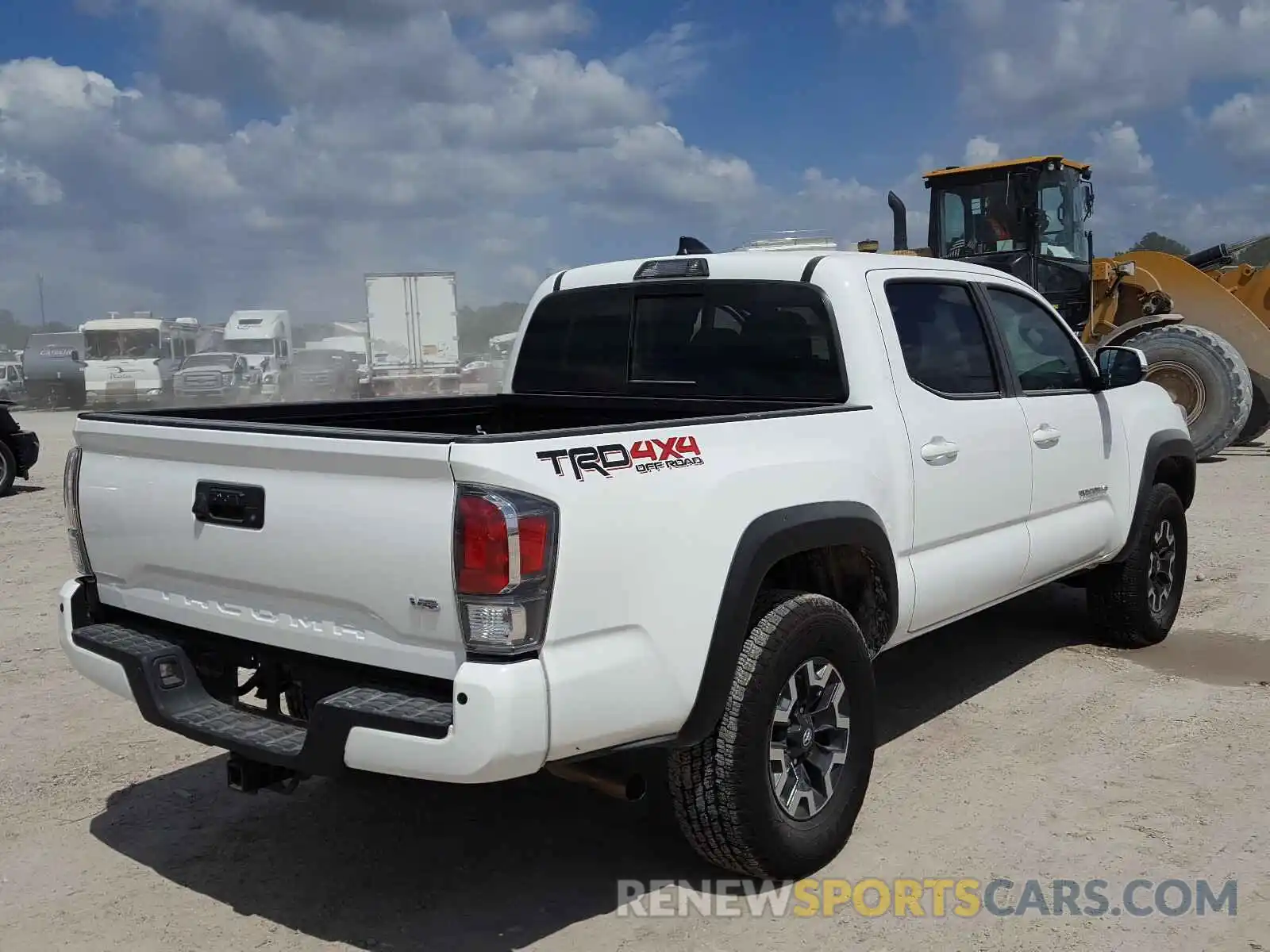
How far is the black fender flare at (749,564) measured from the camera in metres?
3.11

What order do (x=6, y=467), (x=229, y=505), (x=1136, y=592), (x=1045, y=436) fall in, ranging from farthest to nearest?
(x=6, y=467) < (x=1136, y=592) < (x=1045, y=436) < (x=229, y=505)

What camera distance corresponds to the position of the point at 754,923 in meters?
3.29

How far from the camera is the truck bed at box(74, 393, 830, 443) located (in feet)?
13.5

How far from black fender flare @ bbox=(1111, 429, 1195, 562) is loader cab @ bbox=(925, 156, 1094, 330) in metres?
7.46

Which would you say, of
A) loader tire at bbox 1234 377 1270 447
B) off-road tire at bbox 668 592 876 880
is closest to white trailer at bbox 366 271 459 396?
loader tire at bbox 1234 377 1270 447

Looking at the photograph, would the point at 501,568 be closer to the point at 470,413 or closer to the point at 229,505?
the point at 229,505

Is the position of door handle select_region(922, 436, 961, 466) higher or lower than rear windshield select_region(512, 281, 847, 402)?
lower

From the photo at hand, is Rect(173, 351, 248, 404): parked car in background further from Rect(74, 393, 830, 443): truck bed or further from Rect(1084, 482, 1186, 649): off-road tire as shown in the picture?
Rect(1084, 482, 1186, 649): off-road tire

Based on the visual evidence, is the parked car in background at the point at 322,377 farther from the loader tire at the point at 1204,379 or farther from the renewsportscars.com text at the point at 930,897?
the renewsportscars.com text at the point at 930,897

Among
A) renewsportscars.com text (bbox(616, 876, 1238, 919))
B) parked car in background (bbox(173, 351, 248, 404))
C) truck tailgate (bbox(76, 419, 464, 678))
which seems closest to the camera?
truck tailgate (bbox(76, 419, 464, 678))

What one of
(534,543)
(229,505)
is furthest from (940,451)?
(229,505)

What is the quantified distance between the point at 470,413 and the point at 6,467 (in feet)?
32.1

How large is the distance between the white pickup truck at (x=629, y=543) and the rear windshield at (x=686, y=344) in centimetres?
1

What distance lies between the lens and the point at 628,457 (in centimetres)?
297
